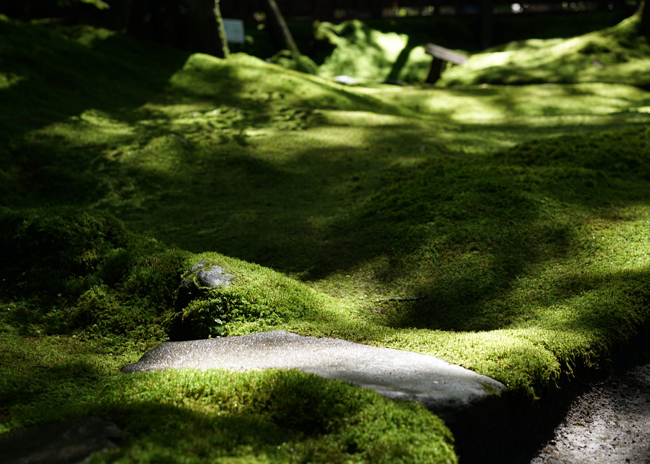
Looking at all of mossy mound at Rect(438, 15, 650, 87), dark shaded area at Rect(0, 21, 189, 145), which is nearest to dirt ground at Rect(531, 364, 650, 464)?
dark shaded area at Rect(0, 21, 189, 145)

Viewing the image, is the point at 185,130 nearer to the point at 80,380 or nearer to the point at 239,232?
the point at 239,232

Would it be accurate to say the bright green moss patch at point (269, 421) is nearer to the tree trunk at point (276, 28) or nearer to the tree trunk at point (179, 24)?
the tree trunk at point (179, 24)

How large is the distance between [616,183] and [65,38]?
1108 centimetres

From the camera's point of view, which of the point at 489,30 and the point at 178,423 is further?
the point at 489,30

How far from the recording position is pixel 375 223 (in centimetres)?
590

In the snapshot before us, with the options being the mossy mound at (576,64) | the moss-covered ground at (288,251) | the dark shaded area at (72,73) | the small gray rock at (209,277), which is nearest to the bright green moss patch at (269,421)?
the moss-covered ground at (288,251)

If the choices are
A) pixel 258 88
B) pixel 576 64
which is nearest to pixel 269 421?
pixel 258 88

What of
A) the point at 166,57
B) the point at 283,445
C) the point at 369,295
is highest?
the point at 166,57

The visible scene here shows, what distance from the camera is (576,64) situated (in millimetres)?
14898

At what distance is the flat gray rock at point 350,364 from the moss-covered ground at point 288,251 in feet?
0.51

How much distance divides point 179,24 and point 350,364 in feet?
39.0

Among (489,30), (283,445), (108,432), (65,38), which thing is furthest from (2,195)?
(489,30)

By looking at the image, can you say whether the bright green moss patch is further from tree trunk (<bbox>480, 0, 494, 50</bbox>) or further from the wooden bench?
tree trunk (<bbox>480, 0, 494, 50</bbox>)

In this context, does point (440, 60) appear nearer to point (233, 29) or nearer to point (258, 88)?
point (233, 29)
